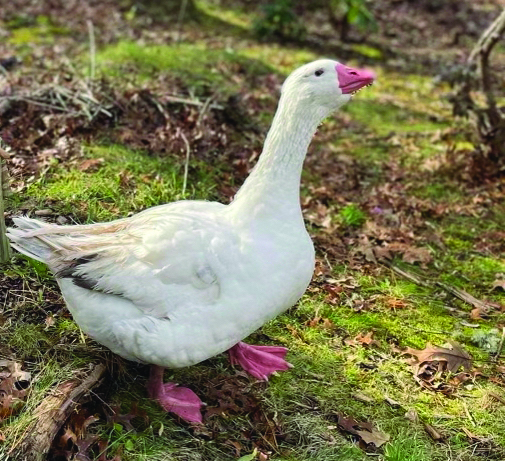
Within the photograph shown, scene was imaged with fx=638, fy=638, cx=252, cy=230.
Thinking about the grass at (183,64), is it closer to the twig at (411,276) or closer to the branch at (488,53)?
the branch at (488,53)

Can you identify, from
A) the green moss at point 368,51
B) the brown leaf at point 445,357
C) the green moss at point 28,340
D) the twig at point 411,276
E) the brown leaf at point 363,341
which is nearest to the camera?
the green moss at point 28,340

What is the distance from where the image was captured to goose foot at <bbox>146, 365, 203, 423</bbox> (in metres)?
3.47

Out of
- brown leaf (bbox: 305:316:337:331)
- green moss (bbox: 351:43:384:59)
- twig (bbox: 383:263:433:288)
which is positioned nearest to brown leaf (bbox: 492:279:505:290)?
twig (bbox: 383:263:433:288)

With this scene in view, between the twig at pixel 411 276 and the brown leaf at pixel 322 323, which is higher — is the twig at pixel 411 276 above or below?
below

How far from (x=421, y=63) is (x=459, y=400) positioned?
9.09m

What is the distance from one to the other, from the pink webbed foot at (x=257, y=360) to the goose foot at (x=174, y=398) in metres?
0.45

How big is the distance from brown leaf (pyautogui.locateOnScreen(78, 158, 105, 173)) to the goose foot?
2.47m

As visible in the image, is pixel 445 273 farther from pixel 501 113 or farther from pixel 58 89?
pixel 58 89

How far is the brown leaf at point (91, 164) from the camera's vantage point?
216 inches

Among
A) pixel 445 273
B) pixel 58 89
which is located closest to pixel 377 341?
pixel 445 273

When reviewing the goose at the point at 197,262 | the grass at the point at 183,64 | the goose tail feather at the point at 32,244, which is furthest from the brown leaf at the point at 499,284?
the grass at the point at 183,64

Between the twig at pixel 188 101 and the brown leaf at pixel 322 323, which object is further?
the twig at pixel 188 101

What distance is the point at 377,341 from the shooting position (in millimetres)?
4473

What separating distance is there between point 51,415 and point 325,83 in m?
2.23
